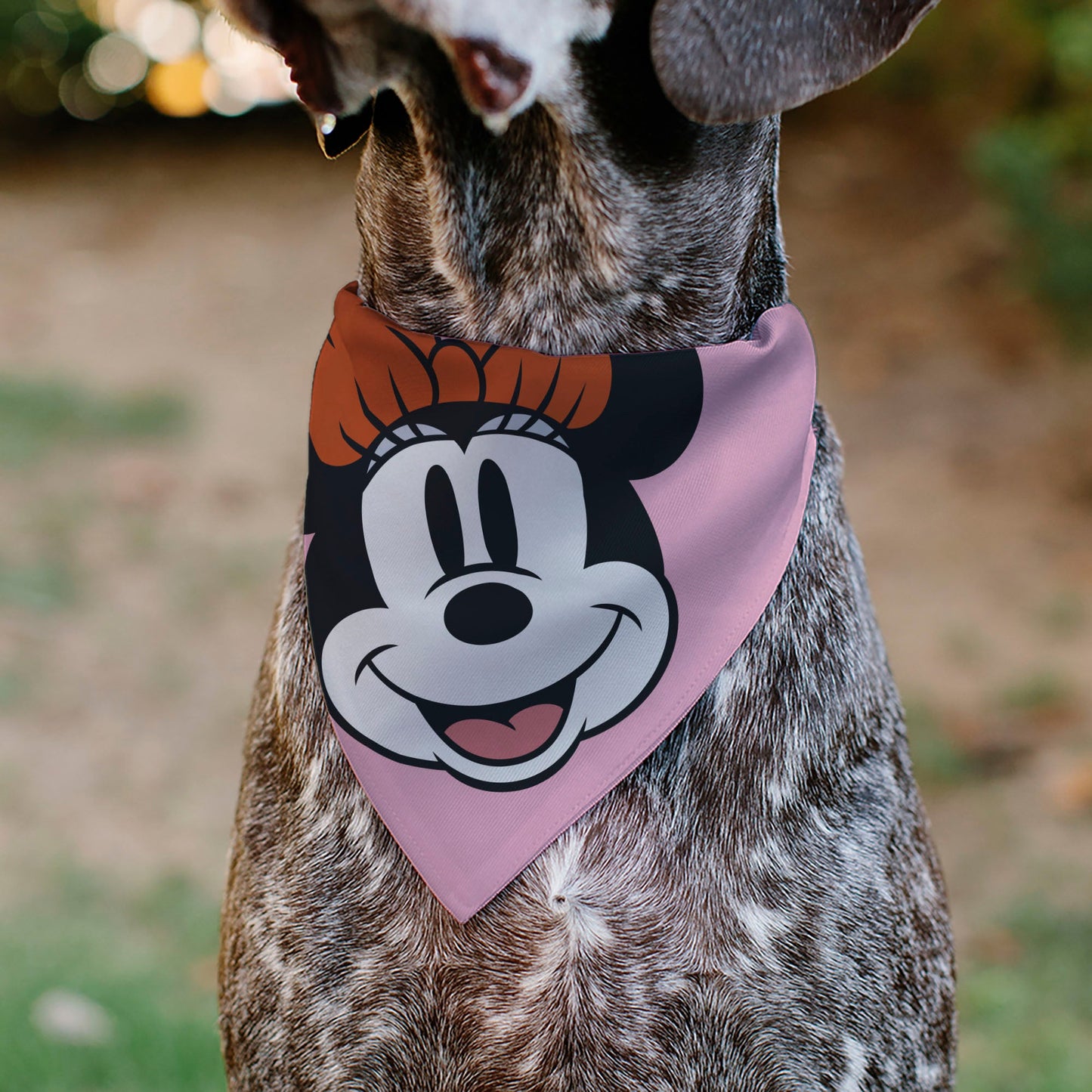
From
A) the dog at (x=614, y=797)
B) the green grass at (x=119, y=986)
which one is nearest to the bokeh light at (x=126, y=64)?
the green grass at (x=119, y=986)

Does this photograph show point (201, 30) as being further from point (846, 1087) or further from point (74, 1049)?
point (846, 1087)

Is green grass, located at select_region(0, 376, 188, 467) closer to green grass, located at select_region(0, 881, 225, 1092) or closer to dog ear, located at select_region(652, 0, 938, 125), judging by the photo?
green grass, located at select_region(0, 881, 225, 1092)

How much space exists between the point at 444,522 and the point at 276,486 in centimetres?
550

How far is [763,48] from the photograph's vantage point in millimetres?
1776

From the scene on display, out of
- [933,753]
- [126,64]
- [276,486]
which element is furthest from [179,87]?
[933,753]

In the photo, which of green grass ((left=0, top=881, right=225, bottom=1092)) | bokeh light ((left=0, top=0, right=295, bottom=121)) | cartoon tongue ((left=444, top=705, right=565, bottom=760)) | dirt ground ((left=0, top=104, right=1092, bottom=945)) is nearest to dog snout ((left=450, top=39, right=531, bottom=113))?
cartoon tongue ((left=444, top=705, right=565, bottom=760))

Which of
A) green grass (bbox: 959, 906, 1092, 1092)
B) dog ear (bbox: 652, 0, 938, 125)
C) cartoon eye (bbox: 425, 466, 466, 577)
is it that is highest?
dog ear (bbox: 652, 0, 938, 125)

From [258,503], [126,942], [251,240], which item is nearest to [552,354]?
[126,942]

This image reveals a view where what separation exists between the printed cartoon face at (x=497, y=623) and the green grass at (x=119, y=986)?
1864 mm

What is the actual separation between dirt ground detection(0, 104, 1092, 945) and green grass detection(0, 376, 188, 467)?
0.31 ft

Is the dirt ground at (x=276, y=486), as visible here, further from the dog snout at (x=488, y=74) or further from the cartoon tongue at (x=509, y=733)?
the dog snout at (x=488, y=74)

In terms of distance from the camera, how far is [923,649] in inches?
237

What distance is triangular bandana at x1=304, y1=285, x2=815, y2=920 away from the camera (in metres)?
2.03

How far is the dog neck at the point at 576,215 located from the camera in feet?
6.29
